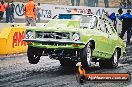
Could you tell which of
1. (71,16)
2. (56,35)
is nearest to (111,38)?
(71,16)

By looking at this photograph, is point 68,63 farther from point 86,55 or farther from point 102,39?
point 86,55

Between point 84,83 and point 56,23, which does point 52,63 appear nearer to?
point 56,23

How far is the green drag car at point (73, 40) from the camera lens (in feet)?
33.4

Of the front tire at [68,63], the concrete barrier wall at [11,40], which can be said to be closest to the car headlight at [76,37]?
the front tire at [68,63]

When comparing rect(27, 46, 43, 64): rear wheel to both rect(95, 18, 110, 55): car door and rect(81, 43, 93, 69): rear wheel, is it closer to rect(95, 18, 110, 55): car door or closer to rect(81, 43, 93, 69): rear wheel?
rect(81, 43, 93, 69): rear wheel

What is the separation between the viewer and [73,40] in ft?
33.3

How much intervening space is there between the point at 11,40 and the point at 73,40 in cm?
640

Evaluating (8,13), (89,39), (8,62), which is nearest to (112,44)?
(89,39)

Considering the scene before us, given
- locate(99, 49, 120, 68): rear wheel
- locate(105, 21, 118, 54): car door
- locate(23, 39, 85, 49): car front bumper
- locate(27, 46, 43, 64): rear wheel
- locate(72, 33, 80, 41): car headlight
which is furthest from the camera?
locate(99, 49, 120, 68): rear wheel

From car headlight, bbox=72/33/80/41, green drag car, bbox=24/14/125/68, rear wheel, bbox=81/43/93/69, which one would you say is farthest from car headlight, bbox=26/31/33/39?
rear wheel, bbox=81/43/93/69

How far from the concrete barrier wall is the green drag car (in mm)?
4393

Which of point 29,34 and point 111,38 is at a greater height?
point 29,34

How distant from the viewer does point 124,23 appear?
75.0ft

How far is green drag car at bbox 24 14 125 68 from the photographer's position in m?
10.2
